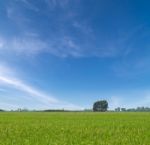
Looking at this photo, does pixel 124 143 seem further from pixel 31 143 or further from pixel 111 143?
pixel 31 143

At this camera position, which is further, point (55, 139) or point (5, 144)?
point (55, 139)

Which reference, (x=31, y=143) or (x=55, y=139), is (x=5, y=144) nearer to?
(x=31, y=143)

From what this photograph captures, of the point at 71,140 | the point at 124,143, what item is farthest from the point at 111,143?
the point at 71,140

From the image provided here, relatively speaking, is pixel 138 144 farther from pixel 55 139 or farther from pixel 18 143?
pixel 18 143

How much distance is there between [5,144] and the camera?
17.3 meters

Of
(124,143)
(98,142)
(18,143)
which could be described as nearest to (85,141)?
(98,142)

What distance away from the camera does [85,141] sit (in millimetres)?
18781

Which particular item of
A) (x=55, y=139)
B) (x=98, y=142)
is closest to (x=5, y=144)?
(x=55, y=139)

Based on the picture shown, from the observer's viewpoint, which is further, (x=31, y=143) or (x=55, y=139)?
(x=55, y=139)

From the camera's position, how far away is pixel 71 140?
1911cm

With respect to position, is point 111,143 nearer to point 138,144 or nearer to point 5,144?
point 138,144

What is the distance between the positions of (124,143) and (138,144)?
80 cm

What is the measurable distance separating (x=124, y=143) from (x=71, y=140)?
290 centimetres

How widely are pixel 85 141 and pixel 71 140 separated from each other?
82cm
